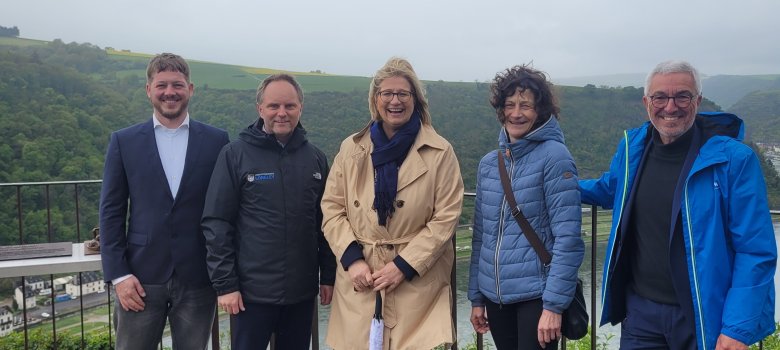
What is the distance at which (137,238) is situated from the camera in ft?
8.07

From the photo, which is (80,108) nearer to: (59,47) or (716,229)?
(59,47)

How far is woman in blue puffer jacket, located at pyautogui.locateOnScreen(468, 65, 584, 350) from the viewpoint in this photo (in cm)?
209

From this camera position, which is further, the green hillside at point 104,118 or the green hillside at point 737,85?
the green hillside at point 737,85

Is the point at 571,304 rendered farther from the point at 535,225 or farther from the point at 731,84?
the point at 731,84

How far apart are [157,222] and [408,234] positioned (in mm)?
1130

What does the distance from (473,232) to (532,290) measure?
0.40 m

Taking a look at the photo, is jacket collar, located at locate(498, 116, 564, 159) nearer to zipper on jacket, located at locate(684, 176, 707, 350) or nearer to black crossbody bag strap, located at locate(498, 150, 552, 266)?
black crossbody bag strap, located at locate(498, 150, 552, 266)

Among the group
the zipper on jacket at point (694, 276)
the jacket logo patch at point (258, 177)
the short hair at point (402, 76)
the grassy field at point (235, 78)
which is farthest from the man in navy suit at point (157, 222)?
the grassy field at point (235, 78)

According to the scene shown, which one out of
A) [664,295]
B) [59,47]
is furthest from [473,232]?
[59,47]

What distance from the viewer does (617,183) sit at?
228 centimetres

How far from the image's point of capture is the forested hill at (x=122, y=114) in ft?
44.1

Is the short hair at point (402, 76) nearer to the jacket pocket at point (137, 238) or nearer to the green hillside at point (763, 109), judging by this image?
the jacket pocket at point (137, 238)

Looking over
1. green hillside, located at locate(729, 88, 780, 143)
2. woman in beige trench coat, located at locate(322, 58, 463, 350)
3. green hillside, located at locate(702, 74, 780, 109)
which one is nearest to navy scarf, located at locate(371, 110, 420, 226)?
woman in beige trench coat, located at locate(322, 58, 463, 350)

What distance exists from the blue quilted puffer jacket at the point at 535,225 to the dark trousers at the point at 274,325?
0.85 m
